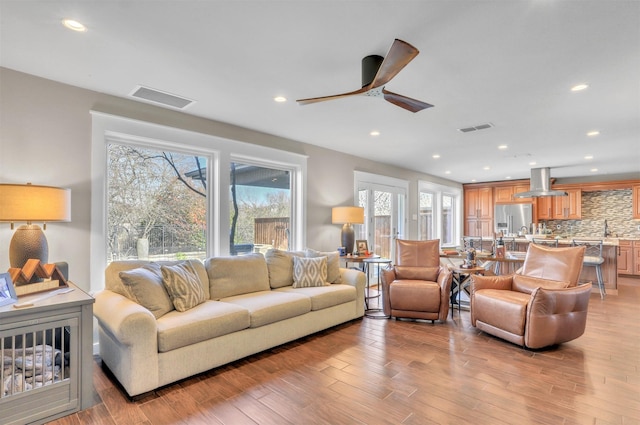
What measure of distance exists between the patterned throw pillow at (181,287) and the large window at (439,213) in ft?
19.2

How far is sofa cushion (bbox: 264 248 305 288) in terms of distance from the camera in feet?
12.3

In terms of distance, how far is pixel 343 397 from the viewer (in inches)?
88.7

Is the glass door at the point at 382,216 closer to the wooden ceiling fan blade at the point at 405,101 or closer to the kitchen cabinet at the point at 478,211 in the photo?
the wooden ceiling fan blade at the point at 405,101

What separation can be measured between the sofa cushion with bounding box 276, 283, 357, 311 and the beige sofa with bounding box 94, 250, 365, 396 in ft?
0.04

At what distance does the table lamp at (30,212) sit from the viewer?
2.09m

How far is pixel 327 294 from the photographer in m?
3.56

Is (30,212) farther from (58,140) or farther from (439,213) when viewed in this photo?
(439,213)

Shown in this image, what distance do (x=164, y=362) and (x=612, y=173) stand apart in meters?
9.81

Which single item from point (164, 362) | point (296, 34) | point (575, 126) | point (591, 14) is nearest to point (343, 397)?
point (164, 362)

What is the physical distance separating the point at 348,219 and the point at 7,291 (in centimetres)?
370

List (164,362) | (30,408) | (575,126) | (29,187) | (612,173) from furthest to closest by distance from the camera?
(612,173) < (575,126) < (164,362) < (29,187) < (30,408)

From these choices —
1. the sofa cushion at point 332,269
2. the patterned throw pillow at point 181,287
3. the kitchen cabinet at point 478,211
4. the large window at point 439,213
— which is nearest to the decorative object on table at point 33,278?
the patterned throw pillow at point 181,287

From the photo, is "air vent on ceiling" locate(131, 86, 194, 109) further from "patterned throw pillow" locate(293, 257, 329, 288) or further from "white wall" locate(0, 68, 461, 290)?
"patterned throw pillow" locate(293, 257, 329, 288)

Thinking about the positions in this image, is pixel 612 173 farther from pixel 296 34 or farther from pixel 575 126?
pixel 296 34
